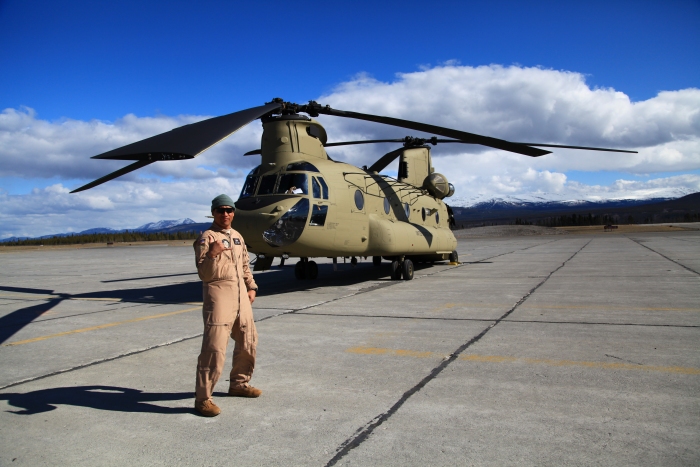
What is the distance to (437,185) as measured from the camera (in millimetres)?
18766

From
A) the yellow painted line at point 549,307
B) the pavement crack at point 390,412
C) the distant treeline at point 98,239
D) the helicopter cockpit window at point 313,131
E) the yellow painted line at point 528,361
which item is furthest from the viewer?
the distant treeline at point 98,239

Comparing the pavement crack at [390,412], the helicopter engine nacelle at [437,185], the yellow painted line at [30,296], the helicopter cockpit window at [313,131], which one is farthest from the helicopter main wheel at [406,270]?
the yellow painted line at [30,296]

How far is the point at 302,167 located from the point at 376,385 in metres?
7.84

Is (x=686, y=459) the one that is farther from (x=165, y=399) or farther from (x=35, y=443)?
(x=35, y=443)

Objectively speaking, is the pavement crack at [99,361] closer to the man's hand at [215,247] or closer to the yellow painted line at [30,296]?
the man's hand at [215,247]

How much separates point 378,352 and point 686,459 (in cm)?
347

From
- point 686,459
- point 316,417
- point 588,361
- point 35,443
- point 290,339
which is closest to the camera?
point 686,459

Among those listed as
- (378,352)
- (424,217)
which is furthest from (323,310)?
(424,217)

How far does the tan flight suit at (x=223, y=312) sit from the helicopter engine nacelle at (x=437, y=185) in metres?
14.4

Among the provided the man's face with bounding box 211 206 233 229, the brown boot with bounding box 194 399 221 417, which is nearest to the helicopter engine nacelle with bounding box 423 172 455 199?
the man's face with bounding box 211 206 233 229

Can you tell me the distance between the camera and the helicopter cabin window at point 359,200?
13304 mm

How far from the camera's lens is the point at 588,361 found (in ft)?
18.5

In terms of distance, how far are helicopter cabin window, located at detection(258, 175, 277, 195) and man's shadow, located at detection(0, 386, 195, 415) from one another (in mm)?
7145

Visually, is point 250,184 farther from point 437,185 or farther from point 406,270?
point 437,185
